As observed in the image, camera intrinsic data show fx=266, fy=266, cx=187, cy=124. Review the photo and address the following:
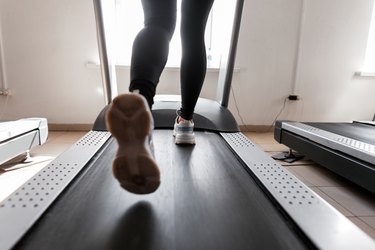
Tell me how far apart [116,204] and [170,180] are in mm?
198

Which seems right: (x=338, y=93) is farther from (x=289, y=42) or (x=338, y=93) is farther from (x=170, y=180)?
(x=170, y=180)

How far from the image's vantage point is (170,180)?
Answer: 2.60ft

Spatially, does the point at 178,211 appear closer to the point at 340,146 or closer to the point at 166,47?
the point at 166,47

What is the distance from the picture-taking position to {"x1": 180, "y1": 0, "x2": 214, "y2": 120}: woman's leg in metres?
0.90

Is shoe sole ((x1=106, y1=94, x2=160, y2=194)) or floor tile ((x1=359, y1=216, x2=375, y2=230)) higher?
shoe sole ((x1=106, y1=94, x2=160, y2=194))

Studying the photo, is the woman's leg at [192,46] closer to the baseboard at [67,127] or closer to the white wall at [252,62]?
the white wall at [252,62]

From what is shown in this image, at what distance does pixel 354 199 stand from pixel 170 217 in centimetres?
104

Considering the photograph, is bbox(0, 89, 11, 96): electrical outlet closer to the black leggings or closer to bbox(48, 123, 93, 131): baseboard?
bbox(48, 123, 93, 131): baseboard

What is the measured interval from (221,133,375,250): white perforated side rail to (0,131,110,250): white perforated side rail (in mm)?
565

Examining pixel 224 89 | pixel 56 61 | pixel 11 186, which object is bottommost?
pixel 11 186

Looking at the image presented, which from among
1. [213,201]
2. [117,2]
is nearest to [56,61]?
[117,2]

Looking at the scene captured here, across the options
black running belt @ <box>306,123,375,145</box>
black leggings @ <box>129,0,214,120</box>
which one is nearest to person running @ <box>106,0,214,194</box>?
black leggings @ <box>129,0,214,120</box>

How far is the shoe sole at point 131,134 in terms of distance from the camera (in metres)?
0.54

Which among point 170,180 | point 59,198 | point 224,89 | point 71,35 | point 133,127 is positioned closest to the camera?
point 133,127
